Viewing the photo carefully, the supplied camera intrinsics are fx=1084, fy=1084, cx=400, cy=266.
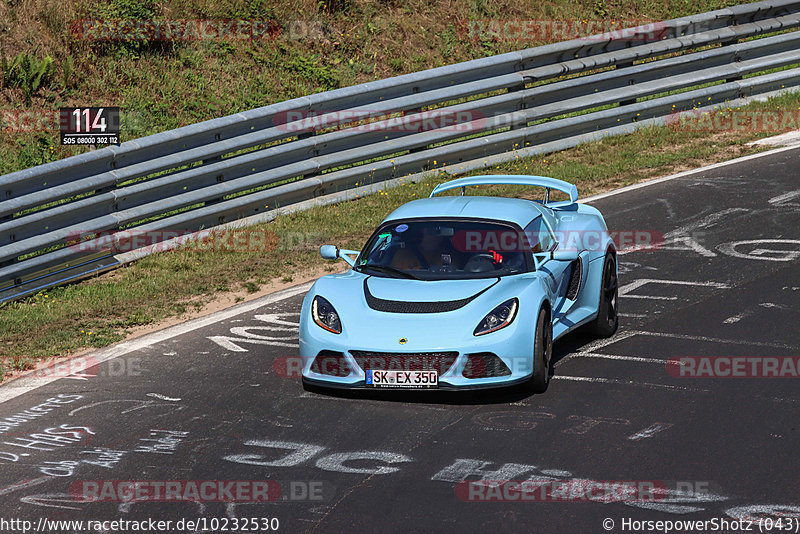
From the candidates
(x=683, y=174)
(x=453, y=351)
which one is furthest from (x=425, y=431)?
(x=683, y=174)

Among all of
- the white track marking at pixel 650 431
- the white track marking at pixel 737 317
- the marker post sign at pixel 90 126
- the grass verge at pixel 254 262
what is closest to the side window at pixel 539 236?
the white track marking at pixel 737 317

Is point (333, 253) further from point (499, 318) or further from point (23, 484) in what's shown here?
point (23, 484)

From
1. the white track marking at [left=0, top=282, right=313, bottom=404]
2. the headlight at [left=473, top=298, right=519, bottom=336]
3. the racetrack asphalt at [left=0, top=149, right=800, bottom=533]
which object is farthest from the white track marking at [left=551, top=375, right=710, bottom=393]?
the white track marking at [left=0, top=282, right=313, bottom=404]

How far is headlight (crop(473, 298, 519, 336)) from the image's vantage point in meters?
8.12

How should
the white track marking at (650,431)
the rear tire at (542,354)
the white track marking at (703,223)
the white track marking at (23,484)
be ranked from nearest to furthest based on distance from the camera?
1. the white track marking at (23,484)
2. the white track marking at (650,431)
3. the rear tire at (542,354)
4. the white track marking at (703,223)

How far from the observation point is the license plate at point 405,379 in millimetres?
7949

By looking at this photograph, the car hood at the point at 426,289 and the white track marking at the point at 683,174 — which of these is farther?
the white track marking at the point at 683,174

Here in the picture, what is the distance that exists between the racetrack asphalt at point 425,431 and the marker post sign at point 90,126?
2.68m

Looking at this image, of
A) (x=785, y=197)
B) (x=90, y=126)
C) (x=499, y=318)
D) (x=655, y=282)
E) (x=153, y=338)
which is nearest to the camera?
(x=499, y=318)

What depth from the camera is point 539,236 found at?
945 cm

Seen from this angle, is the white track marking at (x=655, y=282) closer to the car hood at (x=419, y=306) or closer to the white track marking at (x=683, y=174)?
the car hood at (x=419, y=306)

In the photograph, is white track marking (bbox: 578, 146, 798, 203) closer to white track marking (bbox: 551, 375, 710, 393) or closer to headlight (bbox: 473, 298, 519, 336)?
white track marking (bbox: 551, 375, 710, 393)

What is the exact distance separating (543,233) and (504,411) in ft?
7.02

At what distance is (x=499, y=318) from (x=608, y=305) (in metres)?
1.97
